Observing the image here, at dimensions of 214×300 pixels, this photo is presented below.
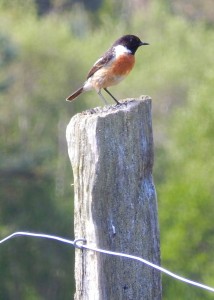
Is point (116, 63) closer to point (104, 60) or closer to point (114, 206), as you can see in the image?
point (104, 60)

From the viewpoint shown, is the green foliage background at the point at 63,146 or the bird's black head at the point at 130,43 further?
the green foliage background at the point at 63,146

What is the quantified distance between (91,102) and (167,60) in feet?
24.6

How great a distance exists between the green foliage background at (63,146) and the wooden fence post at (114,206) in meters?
20.8

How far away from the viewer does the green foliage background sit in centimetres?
2905

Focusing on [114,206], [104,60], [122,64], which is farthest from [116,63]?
[114,206]

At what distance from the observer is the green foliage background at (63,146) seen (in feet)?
95.3

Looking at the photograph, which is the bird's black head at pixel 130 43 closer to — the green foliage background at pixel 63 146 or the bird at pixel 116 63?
the bird at pixel 116 63

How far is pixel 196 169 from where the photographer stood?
31281 mm

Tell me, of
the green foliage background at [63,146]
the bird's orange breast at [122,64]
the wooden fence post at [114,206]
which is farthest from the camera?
the green foliage background at [63,146]

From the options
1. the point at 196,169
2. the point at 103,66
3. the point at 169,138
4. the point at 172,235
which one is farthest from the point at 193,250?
the point at 103,66

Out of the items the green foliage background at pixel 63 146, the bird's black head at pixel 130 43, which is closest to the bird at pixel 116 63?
the bird's black head at pixel 130 43

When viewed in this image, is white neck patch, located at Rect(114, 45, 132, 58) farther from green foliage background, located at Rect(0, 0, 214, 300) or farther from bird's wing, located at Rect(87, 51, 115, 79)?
green foliage background, located at Rect(0, 0, 214, 300)

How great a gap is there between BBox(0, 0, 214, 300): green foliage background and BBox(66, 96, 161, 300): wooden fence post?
20.8 m

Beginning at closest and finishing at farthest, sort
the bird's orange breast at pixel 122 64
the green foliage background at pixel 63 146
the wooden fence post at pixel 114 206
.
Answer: the wooden fence post at pixel 114 206 < the bird's orange breast at pixel 122 64 < the green foliage background at pixel 63 146
